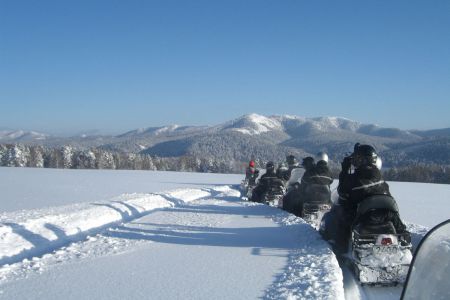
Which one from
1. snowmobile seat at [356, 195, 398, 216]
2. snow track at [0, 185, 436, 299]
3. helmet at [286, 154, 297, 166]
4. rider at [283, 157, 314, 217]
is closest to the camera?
snow track at [0, 185, 436, 299]

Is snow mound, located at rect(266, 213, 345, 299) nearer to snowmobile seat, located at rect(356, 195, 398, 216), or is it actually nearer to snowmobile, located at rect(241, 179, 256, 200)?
snowmobile seat, located at rect(356, 195, 398, 216)

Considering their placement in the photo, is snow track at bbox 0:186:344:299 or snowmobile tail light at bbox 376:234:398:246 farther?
snowmobile tail light at bbox 376:234:398:246

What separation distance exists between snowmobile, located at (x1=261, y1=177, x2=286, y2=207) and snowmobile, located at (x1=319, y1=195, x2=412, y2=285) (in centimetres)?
921

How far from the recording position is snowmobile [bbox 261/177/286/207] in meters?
16.2

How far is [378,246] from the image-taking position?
6285 millimetres

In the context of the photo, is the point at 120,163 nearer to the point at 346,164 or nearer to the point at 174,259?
the point at 346,164

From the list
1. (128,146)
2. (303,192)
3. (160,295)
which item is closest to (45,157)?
(303,192)

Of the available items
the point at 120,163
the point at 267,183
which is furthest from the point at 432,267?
the point at 120,163

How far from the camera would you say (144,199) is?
18.3m

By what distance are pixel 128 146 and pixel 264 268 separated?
197 meters

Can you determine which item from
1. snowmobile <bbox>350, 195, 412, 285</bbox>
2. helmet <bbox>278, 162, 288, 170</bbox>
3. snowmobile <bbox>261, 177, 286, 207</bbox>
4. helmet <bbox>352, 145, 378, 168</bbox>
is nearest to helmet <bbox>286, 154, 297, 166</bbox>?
helmet <bbox>278, 162, 288, 170</bbox>

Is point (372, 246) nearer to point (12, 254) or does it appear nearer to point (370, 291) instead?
point (370, 291)

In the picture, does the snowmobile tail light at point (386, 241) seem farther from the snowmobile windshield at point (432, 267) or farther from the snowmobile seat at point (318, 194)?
the snowmobile seat at point (318, 194)

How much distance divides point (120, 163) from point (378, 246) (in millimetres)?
89846
